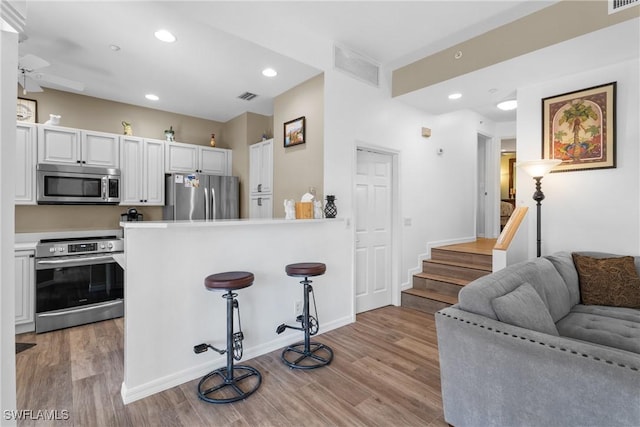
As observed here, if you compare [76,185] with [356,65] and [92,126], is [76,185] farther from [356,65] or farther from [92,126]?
[356,65]

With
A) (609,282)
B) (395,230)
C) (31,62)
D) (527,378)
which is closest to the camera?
(527,378)

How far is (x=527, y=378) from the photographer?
1.42 metres

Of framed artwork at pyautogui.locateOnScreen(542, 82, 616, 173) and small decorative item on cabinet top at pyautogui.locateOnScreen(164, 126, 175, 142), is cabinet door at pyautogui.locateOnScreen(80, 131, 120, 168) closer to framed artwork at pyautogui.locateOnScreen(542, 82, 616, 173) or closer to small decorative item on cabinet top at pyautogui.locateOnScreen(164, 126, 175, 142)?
small decorative item on cabinet top at pyautogui.locateOnScreen(164, 126, 175, 142)

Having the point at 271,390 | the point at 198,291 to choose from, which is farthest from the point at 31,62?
the point at 271,390

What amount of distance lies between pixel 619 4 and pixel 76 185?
5666mm

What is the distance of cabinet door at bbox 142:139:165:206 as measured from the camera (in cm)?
421

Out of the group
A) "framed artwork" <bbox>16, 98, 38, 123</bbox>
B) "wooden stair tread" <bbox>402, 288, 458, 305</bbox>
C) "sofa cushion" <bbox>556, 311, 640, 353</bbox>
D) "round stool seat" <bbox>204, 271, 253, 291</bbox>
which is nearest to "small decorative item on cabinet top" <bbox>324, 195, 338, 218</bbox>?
"round stool seat" <bbox>204, 271, 253, 291</bbox>

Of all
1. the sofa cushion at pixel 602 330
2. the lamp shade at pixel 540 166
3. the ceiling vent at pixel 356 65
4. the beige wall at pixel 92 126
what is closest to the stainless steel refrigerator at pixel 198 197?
the beige wall at pixel 92 126

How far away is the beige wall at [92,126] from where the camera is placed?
3.69 m

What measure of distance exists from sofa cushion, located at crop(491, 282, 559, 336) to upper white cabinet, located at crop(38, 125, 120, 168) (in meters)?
4.56

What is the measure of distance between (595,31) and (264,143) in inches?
141

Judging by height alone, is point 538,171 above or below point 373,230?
above

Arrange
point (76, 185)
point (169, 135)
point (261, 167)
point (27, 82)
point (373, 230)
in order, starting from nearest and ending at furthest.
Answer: point (27, 82)
point (76, 185)
point (373, 230)
point (261, 167)
point (169, 135)

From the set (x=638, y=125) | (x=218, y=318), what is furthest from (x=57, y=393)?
(x=638, y=125)
